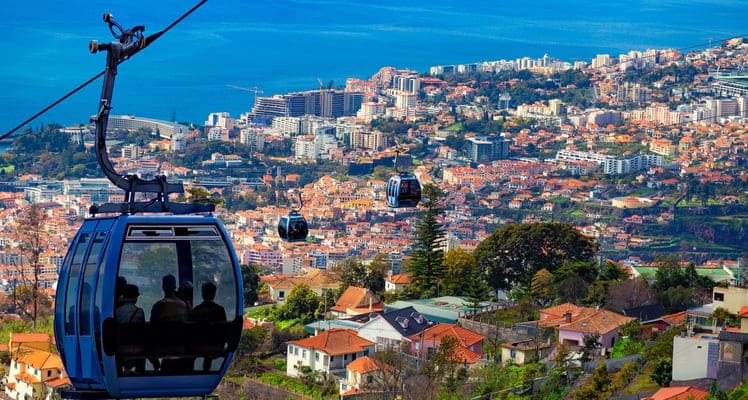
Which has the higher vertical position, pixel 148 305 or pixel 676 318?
pixel 148 305

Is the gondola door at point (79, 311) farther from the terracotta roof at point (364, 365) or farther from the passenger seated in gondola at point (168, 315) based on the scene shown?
the terracotta roof at point (364, 365)

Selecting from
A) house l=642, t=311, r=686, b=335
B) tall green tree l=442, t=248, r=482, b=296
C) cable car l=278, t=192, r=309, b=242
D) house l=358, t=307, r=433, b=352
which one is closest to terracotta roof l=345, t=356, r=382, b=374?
house l=358, t=307, r=433, b=352

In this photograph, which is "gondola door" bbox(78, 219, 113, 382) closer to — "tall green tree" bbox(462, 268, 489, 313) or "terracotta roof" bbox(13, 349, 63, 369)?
"terracotta roof" bbox(13, 349, 63, 369)

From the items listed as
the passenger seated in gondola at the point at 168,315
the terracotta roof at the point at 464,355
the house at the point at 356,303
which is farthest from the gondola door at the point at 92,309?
the house at the point at 356,303

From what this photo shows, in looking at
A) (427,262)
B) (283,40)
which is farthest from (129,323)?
(283,40)

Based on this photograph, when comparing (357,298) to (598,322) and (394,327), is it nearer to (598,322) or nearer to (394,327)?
(394,327)

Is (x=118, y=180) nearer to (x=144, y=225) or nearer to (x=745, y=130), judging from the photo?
(x=144, y=225)
